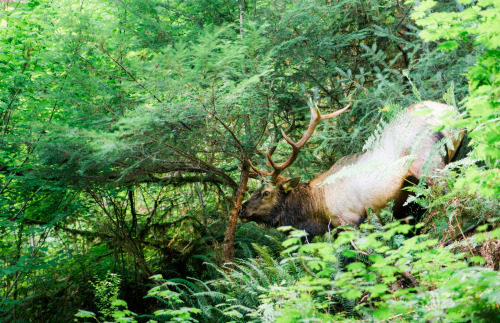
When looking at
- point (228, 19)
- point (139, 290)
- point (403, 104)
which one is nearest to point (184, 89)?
point (228, 19)

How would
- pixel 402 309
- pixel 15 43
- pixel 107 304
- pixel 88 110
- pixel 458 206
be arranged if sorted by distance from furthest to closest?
pixel 15 43
pixel 107 304
pixel 88 110
pixel 458 206
pixel 402 309

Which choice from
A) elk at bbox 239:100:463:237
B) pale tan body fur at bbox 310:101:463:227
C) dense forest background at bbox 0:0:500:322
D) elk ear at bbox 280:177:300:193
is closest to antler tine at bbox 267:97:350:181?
elk at bbox 239:100:463:237

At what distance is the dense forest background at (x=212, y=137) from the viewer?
2652 mm

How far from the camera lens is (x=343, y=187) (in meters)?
4.99

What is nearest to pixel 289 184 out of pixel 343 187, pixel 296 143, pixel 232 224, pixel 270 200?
pixel 270 200

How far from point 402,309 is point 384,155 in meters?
2.86

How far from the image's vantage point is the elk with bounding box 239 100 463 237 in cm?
423

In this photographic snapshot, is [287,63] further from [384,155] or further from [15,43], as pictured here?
[15,43]

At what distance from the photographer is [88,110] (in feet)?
13.7

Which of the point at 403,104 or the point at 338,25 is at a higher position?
the point at 338,25

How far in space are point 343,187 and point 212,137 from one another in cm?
196

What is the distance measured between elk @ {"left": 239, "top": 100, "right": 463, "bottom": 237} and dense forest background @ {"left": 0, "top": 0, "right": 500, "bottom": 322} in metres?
0.34

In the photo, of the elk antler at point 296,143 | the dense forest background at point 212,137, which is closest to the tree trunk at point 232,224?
the dense forest background at point 212,137

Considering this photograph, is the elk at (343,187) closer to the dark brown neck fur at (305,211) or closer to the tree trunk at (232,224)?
the dark brown neck fur at (305,211)
